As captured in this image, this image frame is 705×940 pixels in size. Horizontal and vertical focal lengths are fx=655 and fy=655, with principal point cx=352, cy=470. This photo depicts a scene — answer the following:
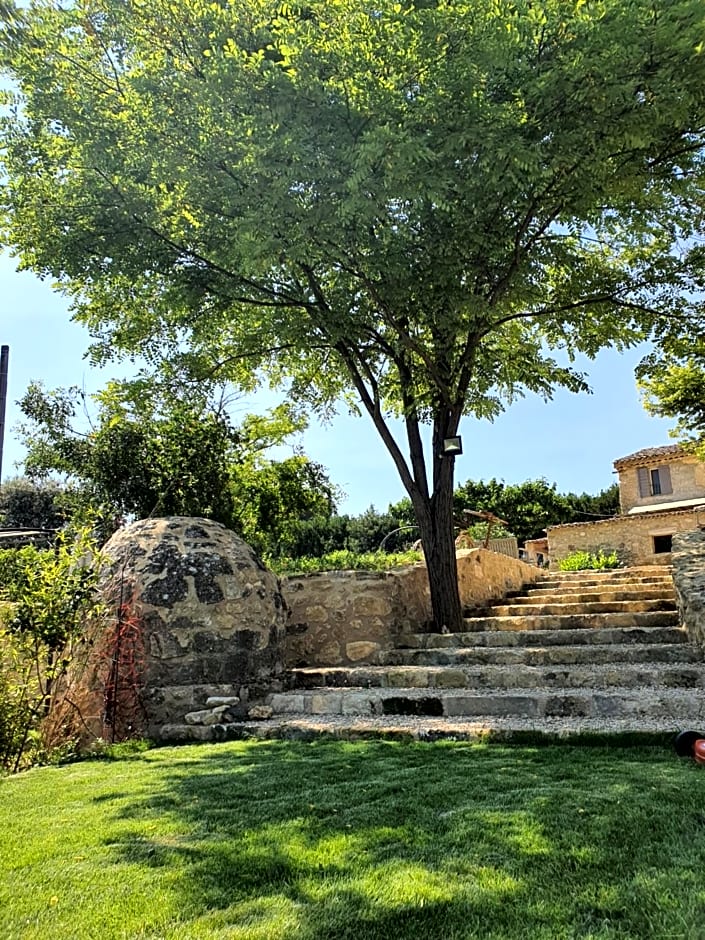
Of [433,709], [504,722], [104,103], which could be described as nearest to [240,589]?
[433,709]

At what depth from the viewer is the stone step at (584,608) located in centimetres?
776

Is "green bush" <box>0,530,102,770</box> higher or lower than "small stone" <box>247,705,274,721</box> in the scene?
higher

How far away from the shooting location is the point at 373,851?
2.48 m

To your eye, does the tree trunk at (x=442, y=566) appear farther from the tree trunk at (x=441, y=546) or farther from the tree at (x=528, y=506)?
the tree at (x=528, y=506)

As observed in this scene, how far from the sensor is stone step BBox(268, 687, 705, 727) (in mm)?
4543

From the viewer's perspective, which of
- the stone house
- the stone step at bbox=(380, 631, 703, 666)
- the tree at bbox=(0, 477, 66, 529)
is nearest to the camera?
the stone step at bbox=(380, 631, 703, 666)

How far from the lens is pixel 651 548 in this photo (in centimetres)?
2100

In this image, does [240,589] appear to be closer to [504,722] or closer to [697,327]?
[504,722]

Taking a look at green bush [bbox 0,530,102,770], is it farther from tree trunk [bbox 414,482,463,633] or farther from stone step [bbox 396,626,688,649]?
Result: tree trunk [bbox 414,482,463,633]

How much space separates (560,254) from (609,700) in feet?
15.3

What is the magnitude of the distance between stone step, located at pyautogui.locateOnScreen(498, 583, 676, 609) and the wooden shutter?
18621 mm

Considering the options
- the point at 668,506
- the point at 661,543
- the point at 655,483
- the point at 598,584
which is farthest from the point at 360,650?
the point at 655,483

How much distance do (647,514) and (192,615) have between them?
746 inches

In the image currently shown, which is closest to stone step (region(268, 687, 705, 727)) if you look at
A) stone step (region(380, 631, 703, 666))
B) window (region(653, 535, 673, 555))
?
stone step (region(380, 631, 703, 666))
